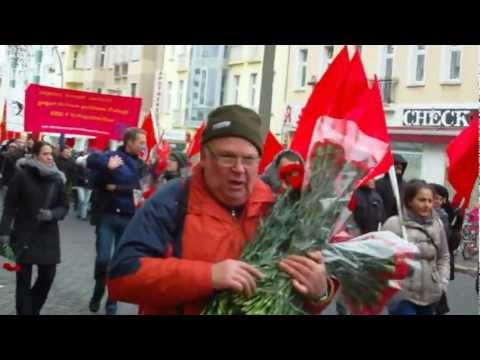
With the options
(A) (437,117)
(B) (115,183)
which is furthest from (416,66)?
(B) (115,183)

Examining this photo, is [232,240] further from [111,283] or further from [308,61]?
[308,61]

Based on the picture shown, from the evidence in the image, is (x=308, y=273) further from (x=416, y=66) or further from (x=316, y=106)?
(x=416, y=66)

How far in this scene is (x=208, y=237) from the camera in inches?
103

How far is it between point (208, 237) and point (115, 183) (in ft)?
18.4

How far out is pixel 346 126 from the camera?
2.65 m

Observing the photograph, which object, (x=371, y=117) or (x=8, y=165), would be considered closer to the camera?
(x=371, y=117)

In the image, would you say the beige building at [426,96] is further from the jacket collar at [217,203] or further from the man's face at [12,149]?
the jacket collar at [217,203]

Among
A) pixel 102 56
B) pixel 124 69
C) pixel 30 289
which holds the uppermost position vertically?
pixel 102 56

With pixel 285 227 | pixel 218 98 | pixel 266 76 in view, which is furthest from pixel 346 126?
pixel 218 98

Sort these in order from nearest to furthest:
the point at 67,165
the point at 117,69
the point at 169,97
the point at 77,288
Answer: the point at 77,288
the point at 67,165
the point at 169,97
the point at 117,69

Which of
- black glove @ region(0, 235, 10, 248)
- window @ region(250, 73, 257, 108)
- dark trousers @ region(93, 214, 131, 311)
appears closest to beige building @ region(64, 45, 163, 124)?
window @ region(250, 73, 257, 108)

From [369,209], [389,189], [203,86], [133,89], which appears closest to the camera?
[369,209]

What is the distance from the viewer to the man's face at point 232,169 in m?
2.64
